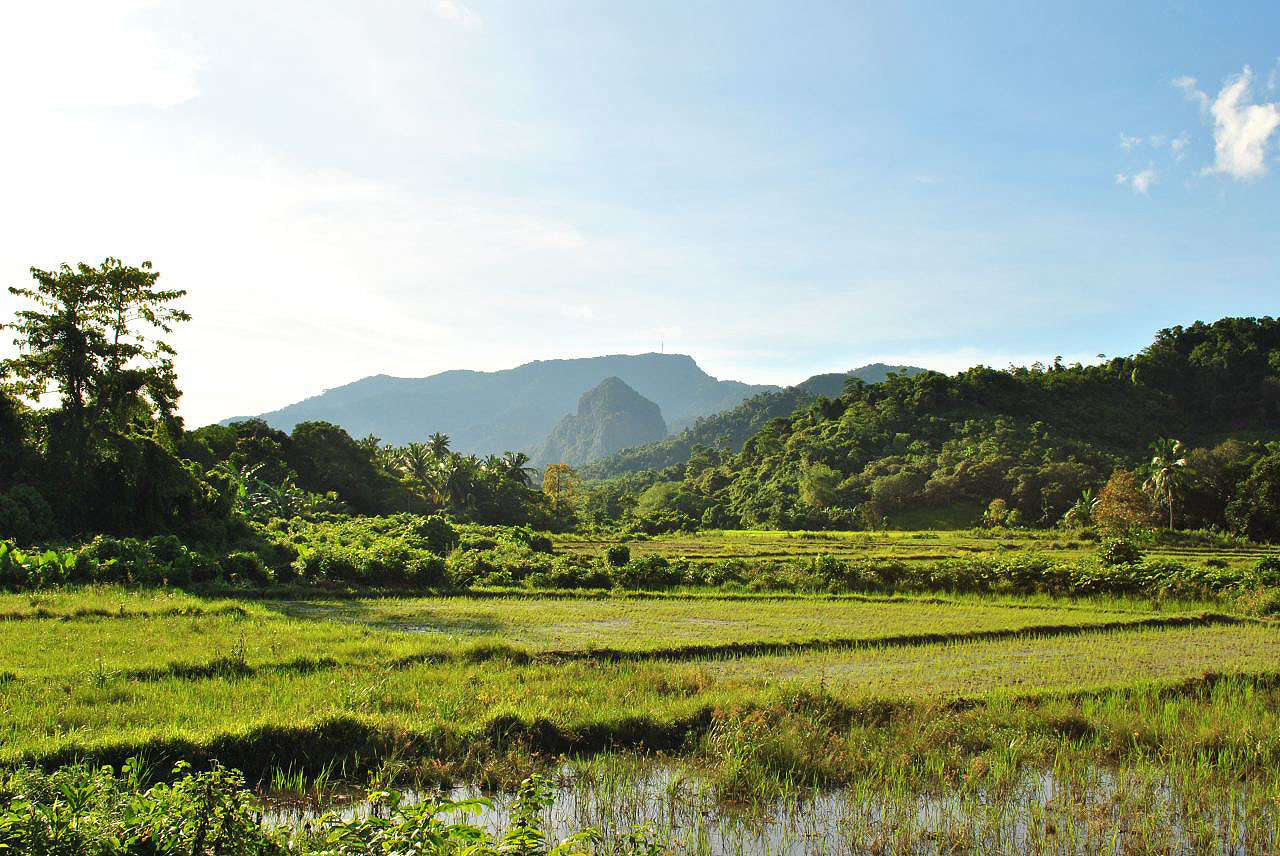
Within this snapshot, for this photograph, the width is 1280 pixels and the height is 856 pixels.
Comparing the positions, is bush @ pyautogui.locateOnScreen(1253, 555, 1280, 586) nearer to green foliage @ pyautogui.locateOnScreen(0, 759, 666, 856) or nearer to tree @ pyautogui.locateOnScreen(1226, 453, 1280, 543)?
green foliage @ pyautogui.locateOnScreen(0, 759, 666, 856)

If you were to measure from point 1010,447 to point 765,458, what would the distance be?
1001 inches

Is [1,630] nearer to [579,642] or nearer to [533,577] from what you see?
[579,642]

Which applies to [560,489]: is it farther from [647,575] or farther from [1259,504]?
[1259,504]

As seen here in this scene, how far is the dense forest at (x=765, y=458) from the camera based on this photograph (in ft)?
82.7

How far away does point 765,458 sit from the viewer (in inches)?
3278

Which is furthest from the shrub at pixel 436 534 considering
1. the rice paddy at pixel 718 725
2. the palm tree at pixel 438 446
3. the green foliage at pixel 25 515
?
the palm tree at pixel 438 446

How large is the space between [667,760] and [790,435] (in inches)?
3215


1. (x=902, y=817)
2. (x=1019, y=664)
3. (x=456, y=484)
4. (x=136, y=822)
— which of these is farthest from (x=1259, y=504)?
(x=456, y=484)

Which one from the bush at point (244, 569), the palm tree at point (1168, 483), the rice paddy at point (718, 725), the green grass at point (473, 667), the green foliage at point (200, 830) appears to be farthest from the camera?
the palm tree at point (1168, 483)

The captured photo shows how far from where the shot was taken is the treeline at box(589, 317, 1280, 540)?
54250mm

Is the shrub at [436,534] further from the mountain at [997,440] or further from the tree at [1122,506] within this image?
the tree at [1122,506]

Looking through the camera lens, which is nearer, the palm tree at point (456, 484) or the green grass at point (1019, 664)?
the green grass at point (1019, 664)

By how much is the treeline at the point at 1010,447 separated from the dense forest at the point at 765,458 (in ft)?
0.68

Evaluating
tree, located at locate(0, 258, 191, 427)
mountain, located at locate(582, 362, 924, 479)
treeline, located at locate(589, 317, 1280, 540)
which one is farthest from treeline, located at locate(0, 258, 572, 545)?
mountain, located at locate(582, 362, 924, 479)
